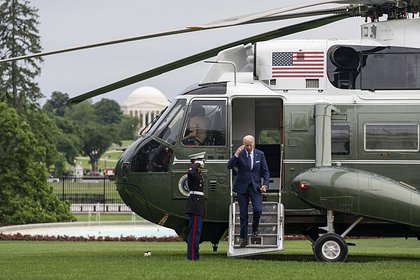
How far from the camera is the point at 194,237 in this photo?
19062 millimetres

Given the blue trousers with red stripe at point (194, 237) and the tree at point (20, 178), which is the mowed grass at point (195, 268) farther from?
the tree at point (20, 178)

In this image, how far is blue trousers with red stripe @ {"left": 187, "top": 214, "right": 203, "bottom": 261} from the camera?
1905cm

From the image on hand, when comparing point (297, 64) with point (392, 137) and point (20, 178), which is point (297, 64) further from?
point (20, 178)

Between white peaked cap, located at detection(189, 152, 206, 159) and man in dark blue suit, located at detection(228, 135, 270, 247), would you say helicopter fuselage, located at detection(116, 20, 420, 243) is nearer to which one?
white peaked cap, located at detection(189, 152, 206, 159)

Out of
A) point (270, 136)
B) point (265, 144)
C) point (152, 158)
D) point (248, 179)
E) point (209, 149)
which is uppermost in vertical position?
point (270, 136)

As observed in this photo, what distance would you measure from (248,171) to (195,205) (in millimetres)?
1066

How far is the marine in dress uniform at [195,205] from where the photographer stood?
19.0 m

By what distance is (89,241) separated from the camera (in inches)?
1319

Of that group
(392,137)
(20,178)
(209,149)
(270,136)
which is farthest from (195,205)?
(20,178)

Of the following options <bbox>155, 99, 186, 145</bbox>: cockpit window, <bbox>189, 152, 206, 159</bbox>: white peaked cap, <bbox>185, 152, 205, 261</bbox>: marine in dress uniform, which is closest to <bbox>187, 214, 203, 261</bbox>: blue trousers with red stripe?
<bbox>185, 152, 205, 261</bbox>: marine in dress uniform

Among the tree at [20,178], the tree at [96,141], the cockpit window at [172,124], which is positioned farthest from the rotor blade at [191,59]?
the tree at [96,141]

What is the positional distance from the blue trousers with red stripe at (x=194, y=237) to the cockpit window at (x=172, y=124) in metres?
1.64

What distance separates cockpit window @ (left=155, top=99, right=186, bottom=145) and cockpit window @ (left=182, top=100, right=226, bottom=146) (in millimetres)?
163

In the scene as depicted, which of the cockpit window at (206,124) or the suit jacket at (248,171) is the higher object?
the cockpit window at (206,124)
